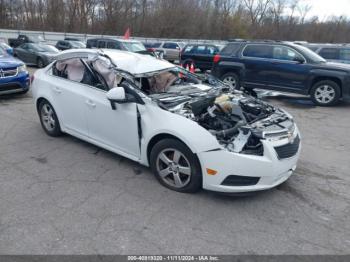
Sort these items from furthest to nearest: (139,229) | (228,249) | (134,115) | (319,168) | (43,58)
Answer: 1. (43,58)
2. (319,168)
3. (134,115)
4. (139,229)
5. (228,249)

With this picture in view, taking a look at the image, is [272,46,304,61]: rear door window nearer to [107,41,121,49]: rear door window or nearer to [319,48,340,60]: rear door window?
[319,48,340,60]: rear door window

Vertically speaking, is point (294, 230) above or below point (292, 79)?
below

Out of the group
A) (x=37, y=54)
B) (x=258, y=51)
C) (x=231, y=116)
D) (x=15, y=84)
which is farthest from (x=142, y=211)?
(x=37, y=54)

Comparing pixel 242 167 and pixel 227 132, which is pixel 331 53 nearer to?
pixel 227 132

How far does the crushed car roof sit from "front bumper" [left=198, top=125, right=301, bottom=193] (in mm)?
1858

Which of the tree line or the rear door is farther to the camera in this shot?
the tree line

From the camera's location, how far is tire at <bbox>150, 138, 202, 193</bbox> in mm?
3309

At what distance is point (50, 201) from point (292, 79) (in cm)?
786

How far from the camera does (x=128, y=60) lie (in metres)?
4.47

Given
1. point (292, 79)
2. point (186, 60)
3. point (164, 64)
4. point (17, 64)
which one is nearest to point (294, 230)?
point (164, 64)

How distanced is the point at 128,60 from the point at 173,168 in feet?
6.40

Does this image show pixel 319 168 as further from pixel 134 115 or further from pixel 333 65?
pixel 333 65

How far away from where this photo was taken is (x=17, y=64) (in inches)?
315

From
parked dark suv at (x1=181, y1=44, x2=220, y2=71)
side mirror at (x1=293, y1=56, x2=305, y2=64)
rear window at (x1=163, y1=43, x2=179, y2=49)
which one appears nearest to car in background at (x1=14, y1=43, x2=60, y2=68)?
parked dark suv at (x1=181, y1=44, x2=220, y2=71)
